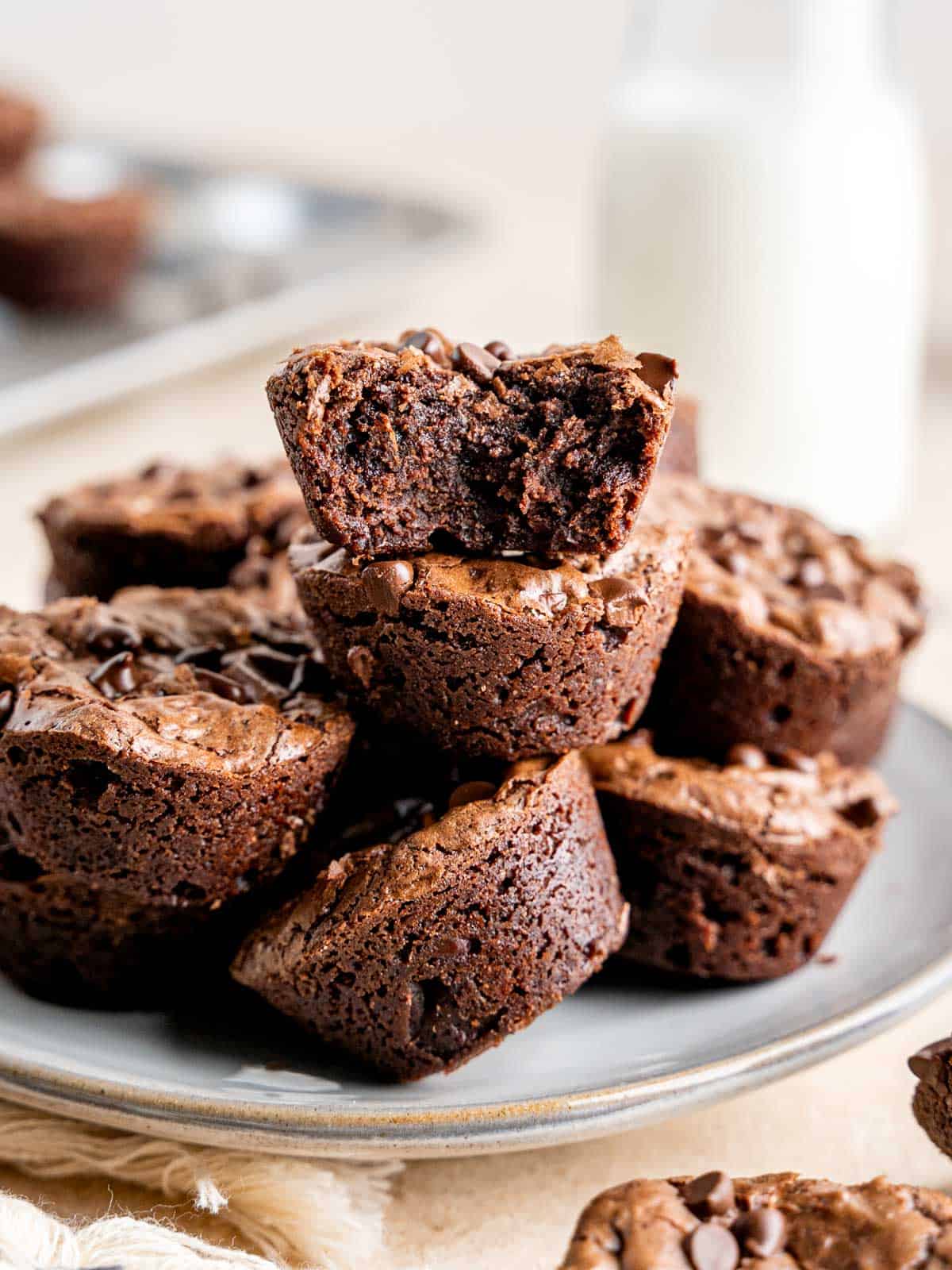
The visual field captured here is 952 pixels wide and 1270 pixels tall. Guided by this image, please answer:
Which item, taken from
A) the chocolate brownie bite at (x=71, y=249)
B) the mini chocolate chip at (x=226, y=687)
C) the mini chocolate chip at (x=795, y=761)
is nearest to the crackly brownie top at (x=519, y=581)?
the mini chocolate chip at (x=226, y=687)

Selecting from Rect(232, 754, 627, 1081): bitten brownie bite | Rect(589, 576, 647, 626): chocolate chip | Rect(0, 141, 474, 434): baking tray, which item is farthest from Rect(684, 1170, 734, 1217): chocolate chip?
Rect(0, 141, 474, 434): baking tray

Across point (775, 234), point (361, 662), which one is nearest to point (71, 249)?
point (775, 234)

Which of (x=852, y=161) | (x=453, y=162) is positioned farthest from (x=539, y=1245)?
(x=453, y=162)

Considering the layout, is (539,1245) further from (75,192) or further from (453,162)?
(453,162)

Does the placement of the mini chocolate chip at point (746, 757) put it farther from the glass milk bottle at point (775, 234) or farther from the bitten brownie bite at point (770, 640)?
the glass milk bottle at point (775, 234)

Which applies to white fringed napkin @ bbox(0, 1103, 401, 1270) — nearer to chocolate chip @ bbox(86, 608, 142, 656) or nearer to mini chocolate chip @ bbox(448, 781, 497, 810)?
mini chocolate chip @ bbox(448, 781, 497, 810)

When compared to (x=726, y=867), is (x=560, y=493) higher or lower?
higher

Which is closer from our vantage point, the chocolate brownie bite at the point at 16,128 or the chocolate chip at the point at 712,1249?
the chocolate chip at the point at 712,1249
